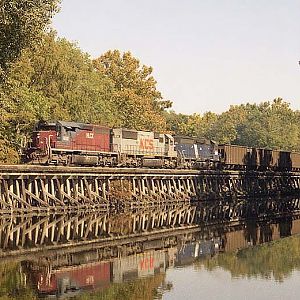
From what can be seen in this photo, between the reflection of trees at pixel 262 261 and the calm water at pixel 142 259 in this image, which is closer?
the calm water at pixel 142 259

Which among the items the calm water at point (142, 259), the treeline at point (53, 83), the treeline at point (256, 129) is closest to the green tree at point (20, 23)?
the treeline at point (53, 83)

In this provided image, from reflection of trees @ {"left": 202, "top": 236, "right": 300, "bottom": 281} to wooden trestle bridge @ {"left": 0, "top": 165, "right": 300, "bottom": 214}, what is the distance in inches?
648

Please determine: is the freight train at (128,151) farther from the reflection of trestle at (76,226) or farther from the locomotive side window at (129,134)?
the reflection of trestle at (76,226)

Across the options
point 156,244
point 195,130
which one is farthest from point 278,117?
point 156,244

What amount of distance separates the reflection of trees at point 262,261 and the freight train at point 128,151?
1973 centimetres

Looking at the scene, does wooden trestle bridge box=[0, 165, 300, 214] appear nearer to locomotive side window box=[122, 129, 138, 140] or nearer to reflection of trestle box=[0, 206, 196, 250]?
reflection of trestle box=[0, 206, 196, 250]

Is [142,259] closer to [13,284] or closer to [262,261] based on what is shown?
[262,261]

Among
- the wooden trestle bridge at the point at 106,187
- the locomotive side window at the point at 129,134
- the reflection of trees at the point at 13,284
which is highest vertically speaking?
the locomotive side window at the point at 129,134

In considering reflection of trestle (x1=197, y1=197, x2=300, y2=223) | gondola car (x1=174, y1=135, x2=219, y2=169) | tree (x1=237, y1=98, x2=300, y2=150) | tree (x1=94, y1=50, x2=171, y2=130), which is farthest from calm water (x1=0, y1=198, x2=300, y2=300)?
tree (x1=237, y1=98, x2=300, y2=150)

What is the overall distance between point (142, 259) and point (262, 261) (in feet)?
18.0

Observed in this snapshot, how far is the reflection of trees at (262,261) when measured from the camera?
2656cm

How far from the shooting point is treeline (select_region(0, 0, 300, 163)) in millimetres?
31562

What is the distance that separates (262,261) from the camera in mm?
29156

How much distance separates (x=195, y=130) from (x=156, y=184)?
117m
